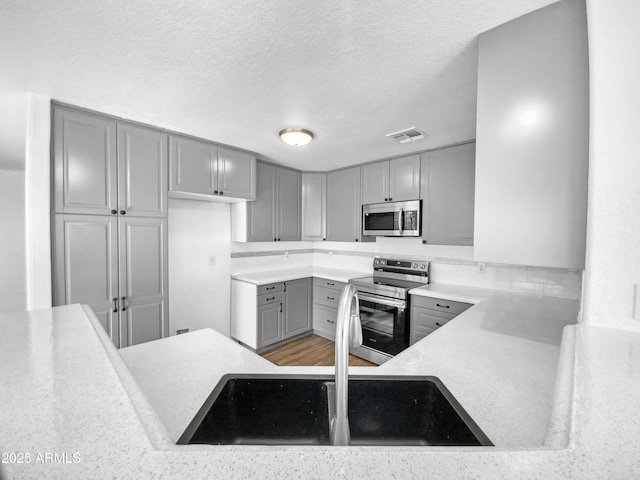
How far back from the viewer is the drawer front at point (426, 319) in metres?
2.50

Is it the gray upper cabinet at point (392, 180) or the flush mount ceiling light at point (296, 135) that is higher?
the flush mount ceiling light at point (296, 135)

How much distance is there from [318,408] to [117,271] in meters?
2.10

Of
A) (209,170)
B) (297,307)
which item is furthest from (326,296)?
(209,170)

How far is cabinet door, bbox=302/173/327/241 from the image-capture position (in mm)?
3908

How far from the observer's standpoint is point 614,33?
91 cm

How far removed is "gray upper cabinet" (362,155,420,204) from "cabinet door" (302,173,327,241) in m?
0.68

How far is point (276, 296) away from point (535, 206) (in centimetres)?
281

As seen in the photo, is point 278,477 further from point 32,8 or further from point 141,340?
point 141,340

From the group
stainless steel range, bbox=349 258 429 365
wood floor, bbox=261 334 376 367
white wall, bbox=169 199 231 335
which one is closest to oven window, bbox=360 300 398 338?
stainless steel range, bbox=349 258 429 365

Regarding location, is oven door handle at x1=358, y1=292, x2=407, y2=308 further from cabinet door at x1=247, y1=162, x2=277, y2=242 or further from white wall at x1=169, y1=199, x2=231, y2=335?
white wall at x1=169, y1=199, x2=231, y2=335

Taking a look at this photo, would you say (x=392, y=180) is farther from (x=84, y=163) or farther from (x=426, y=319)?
(x=84, y=163)

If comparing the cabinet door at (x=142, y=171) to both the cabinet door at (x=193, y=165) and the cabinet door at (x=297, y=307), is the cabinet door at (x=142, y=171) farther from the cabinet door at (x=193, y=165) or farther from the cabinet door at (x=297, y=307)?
the cabinet door at (x=297, y=307)

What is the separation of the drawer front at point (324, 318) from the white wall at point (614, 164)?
276 cm

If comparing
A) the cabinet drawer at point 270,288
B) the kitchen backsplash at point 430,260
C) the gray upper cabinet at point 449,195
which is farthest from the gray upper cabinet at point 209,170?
the gray upper cabinet at point 449,195
